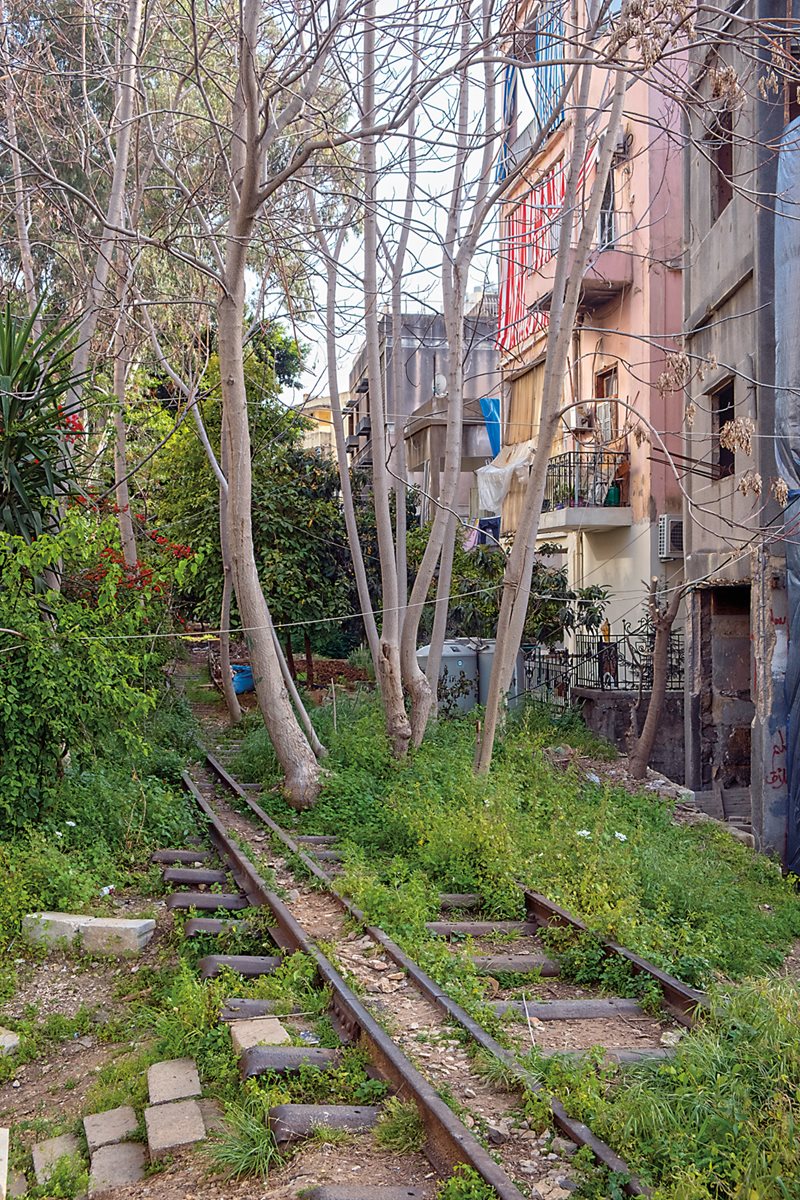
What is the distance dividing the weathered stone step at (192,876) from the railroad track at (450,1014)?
0.05ft

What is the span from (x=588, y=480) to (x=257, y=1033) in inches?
626

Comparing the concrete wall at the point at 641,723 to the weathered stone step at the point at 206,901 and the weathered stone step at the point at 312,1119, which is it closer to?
the weathered stone step at the point at 206,901

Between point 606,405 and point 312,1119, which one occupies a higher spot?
point 606,405

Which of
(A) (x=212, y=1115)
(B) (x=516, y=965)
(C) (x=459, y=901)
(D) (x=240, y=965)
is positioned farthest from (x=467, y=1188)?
(C) (x=459, y=901)

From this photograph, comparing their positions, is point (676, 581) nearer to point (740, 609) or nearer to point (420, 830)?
point (740, 609)

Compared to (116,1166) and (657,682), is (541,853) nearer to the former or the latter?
(116,1166)

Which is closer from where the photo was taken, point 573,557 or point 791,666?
point 791,666

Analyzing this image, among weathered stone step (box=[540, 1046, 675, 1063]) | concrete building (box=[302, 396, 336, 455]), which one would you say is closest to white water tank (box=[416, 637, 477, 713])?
concrete building (box=[302, 396, 336, 455])

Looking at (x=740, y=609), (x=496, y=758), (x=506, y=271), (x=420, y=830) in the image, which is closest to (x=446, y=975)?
(x=420, y=830)

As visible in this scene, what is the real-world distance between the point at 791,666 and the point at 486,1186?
29.3ft

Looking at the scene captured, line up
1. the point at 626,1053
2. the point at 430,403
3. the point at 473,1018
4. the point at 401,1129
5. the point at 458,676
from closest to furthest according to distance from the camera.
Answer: the point at 401,1129 → the point at 626,1053 → the point at 473,1018 → the point at 458,676 → the point at 430,403

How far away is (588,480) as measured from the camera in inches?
795

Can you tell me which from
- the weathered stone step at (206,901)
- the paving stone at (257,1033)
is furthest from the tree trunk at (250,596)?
A: the paving stone at (257,1033)

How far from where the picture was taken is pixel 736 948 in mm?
7504
